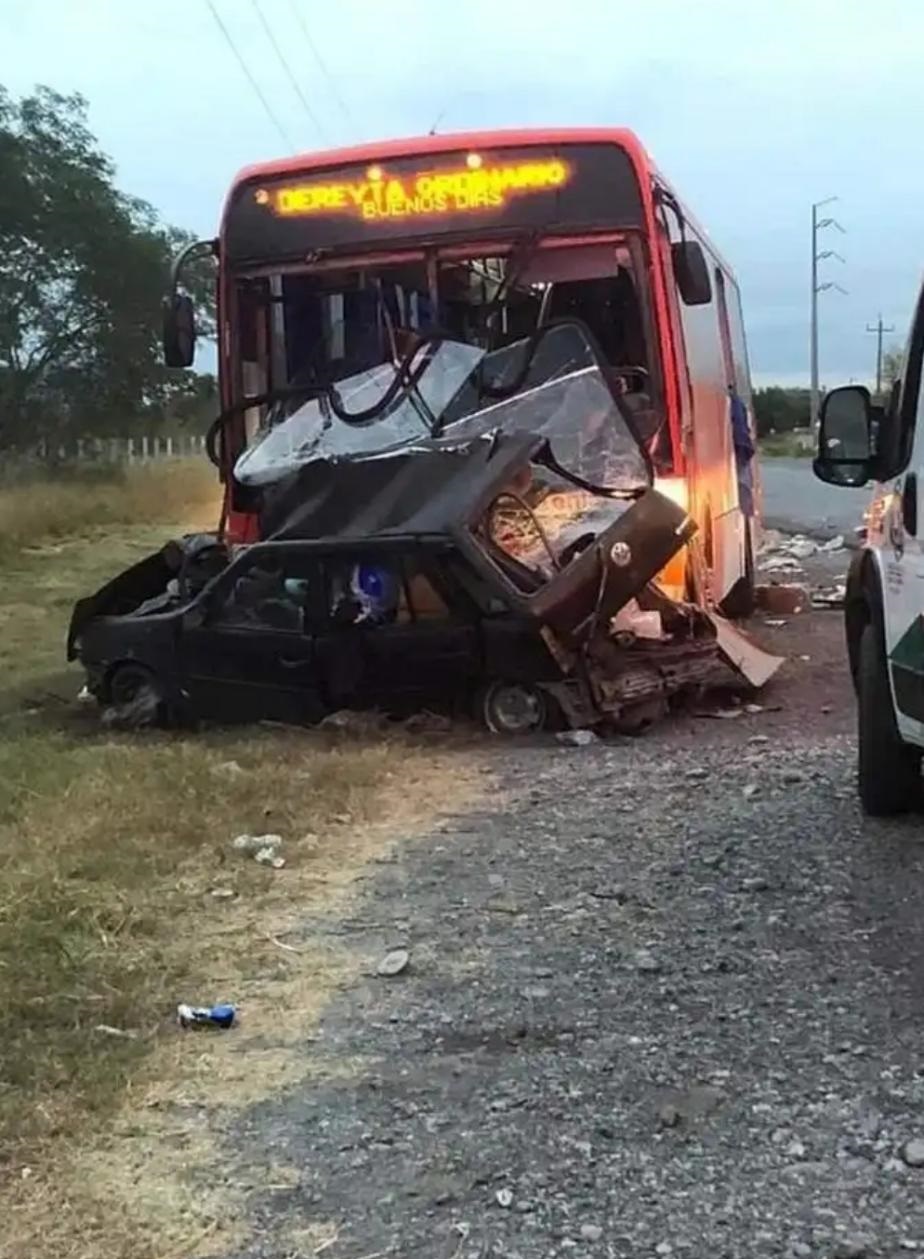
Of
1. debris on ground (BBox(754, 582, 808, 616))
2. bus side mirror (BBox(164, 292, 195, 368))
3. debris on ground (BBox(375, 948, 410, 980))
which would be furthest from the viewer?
debris on ground (BBox(754, 582, 808, 616))

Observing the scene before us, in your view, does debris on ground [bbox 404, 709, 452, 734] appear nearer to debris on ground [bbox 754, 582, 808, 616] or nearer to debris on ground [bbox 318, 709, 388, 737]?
debris on ground [bbox 318, 709, 388, 737]

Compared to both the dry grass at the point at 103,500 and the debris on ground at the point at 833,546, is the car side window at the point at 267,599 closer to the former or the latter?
the debris on ground at the point at 833,546

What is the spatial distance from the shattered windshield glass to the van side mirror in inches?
97.6

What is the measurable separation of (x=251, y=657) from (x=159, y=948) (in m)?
3.47

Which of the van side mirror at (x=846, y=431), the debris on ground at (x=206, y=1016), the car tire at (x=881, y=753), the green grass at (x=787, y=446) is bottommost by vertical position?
the green grass at (x=787, y=446)

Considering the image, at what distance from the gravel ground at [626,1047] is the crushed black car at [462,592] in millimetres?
1423

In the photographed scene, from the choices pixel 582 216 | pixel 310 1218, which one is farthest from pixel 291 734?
pixel 310 1218

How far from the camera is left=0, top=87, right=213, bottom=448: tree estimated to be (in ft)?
110

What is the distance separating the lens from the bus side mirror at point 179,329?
33.7 feet

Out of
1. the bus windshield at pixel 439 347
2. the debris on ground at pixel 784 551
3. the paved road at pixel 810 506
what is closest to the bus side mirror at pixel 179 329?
the bus windshield at pixel 439 347

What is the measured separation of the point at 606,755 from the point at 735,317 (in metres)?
8.91

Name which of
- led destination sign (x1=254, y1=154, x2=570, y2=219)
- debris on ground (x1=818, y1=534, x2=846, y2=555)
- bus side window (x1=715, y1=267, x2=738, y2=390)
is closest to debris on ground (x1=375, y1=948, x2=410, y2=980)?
led destination sign (x1=254, y1=154, x2=570, y2=219)

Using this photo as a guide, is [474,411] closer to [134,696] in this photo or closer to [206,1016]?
[134,696]

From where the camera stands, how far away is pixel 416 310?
9.56 meters
